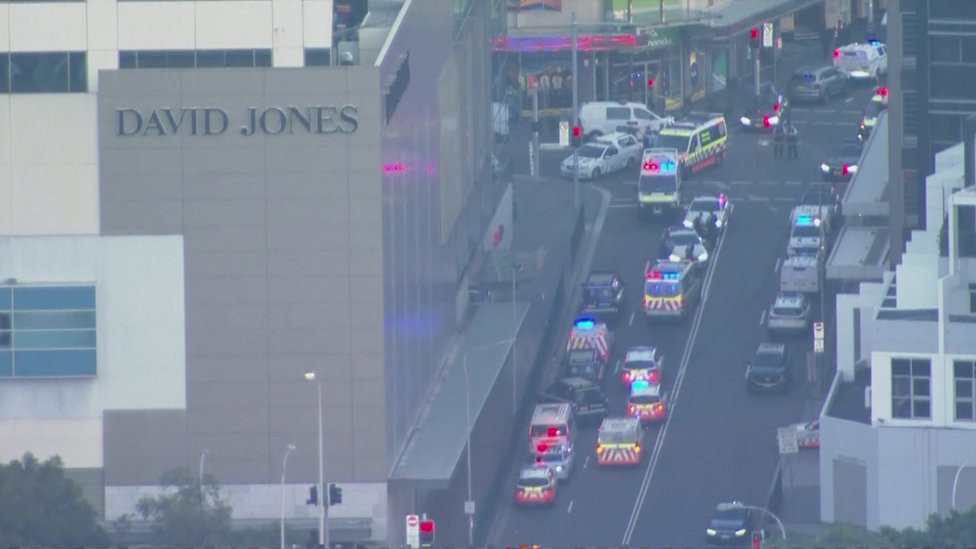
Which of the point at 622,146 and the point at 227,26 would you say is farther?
the point at 622,146

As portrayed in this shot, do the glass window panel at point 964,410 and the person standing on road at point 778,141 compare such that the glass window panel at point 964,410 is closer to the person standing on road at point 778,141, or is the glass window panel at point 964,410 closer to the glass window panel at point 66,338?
the glass window panel at point 66,338

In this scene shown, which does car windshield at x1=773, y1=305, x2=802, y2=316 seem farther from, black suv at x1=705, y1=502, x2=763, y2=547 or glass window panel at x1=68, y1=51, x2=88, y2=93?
glass window panel at x1=68, y1=51, x2=88, y2=93

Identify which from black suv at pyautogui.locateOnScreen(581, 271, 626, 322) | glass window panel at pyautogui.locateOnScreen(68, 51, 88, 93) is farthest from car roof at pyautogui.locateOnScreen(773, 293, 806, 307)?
glass window panel at pyautogui.locateOnScreen(68, 51, 88, 93)

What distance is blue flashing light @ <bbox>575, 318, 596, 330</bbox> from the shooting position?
92.9 meters

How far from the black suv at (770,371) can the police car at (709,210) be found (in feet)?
44.1

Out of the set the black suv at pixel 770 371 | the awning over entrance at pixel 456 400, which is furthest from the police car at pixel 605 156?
the black suv at pixel 770 371

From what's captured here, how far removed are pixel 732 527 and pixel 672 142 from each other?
37.0 m

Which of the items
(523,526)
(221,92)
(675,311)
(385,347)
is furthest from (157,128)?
(675,311)

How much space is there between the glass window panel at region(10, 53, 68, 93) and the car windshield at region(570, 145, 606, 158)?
40.1m

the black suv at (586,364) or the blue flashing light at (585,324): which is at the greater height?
the blue flashing light at (585,324)

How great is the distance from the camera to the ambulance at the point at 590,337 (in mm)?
92000

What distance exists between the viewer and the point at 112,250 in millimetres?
75438

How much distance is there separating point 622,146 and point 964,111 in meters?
26.3

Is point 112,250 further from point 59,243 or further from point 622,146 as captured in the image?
point 622,146
